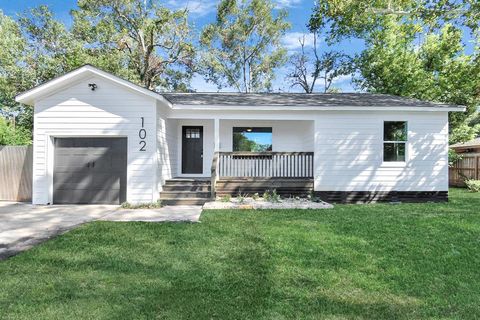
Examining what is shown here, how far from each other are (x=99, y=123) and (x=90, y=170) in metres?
1.44

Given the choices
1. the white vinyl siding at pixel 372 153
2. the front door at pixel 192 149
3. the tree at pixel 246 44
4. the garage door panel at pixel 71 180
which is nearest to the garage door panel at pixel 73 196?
the garage door panel at pixel 71 180

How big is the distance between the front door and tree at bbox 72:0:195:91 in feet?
34.8

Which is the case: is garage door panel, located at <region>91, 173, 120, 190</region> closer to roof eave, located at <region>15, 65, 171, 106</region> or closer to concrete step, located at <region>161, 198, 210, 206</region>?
concrete step, located at <region>161, 198, 210, 206</region>

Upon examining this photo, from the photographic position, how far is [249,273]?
4074mm

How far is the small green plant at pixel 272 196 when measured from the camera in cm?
1037

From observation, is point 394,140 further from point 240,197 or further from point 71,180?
point 71,180

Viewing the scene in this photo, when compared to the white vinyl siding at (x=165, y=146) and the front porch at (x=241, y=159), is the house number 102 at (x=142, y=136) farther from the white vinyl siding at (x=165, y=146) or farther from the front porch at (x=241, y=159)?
the front porch at (x=241, y=159)

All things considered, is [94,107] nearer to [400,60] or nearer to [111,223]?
[111,223]

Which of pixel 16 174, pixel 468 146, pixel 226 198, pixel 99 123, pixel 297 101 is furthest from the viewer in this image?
pixel 468 146

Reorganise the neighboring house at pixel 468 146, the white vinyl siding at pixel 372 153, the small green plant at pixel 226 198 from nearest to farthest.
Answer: the small green plant at pixel 226 198
the white vinyl siding at pixel 372 153
the neighboring house at pixel 468 146

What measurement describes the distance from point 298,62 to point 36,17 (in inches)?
741

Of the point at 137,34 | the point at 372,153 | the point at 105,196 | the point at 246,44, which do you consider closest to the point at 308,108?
the point at 372,153

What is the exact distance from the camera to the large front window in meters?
13.2

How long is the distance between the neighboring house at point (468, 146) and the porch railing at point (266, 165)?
43.5ft
